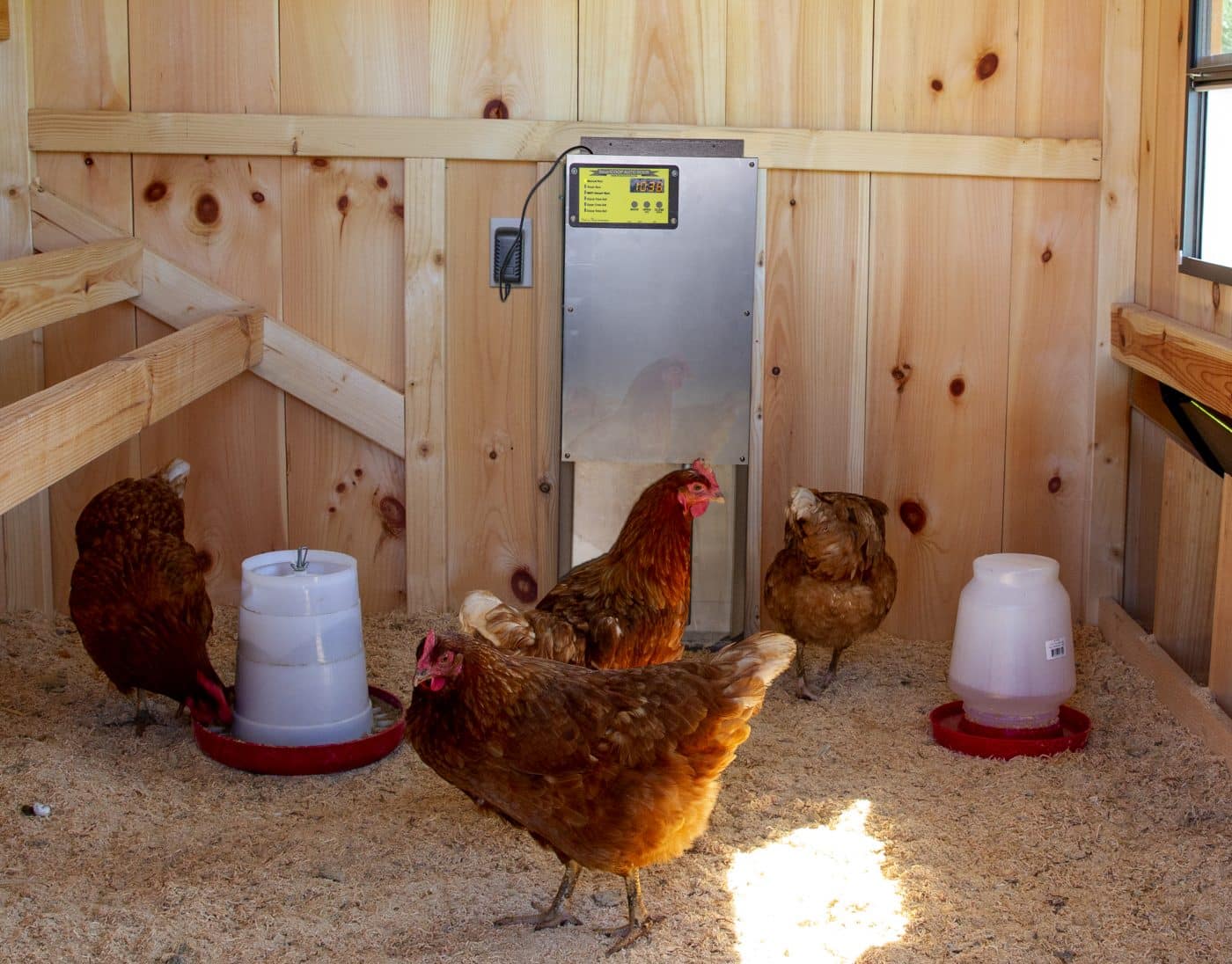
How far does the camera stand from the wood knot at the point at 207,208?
387 centimetres

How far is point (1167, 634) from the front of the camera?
3559 millimetres

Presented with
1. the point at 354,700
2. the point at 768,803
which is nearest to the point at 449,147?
the point at 354,700

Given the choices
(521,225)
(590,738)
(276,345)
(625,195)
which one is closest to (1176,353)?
(625,195)

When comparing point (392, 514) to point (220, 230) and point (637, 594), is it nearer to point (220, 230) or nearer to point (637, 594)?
point (220, 230)

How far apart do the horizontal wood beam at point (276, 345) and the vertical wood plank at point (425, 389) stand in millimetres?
63

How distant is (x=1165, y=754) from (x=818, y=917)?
1080 millimetres

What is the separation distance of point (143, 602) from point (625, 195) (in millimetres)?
1569

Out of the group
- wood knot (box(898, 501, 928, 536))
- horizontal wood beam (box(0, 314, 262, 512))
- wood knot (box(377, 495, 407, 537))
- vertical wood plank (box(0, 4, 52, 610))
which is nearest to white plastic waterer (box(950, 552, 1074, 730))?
wood knot (box(898, 501, 928, 536))

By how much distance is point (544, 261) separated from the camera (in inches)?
153

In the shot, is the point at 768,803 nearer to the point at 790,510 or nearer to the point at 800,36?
the point at 790,510

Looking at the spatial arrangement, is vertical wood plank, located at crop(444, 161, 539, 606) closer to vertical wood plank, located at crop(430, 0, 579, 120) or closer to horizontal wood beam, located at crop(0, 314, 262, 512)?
vertical wood plank, located at crop(430, 0, 579, 120)

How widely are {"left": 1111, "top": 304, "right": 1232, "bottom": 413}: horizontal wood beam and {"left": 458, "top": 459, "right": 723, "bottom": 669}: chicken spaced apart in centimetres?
109

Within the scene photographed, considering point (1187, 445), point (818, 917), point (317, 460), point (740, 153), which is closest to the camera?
point (818, 917)

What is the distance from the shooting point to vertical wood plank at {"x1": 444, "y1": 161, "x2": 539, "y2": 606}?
3.86 meters
